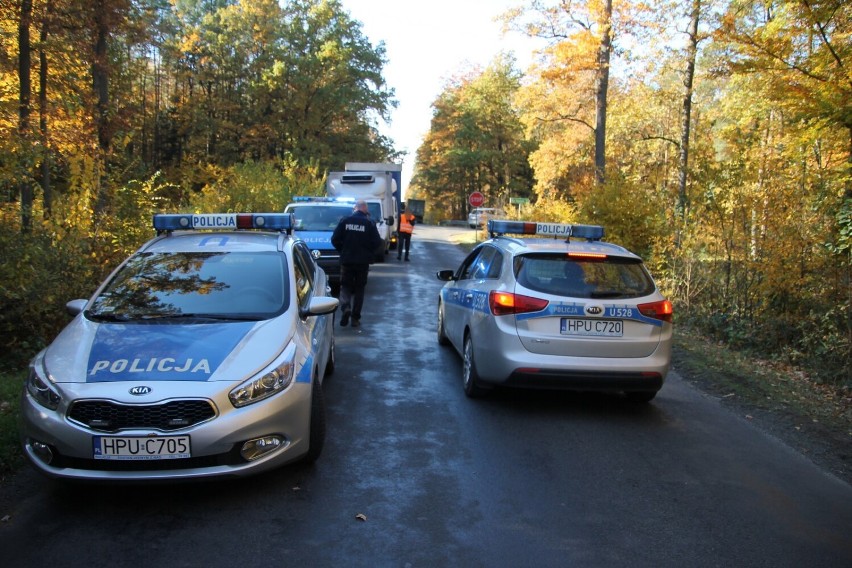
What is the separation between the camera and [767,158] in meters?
10.4

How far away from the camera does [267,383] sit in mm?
4301

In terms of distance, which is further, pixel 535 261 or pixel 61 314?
pixel 61 314

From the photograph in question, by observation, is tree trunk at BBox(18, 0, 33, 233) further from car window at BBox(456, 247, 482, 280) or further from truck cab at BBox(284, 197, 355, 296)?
car window at BBox(456, 247, 482, 280)

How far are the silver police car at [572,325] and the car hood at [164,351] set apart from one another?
2.19 m

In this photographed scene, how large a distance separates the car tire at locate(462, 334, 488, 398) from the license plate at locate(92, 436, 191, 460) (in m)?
3.24

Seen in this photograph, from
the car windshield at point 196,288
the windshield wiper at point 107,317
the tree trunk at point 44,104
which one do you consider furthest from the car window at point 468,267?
the tree trunk at point 44,104

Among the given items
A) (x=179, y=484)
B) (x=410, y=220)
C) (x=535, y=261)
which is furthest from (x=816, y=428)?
(x=410, y=220)

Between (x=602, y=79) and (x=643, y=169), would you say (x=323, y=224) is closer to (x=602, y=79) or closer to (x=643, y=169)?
(x=602, y=79)

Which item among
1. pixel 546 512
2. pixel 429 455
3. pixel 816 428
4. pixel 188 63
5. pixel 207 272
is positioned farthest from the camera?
pixel 188 63

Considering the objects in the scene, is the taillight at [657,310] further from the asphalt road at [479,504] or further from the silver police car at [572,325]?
the asphalt road at [479,504]

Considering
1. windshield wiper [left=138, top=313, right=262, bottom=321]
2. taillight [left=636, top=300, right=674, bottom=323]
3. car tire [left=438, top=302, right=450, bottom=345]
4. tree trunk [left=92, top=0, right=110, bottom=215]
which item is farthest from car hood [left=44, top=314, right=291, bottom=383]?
tree trunk [left=92, top=0, right=110, bottom=215]

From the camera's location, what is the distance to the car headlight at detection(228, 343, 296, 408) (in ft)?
13.6

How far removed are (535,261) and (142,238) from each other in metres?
7.20

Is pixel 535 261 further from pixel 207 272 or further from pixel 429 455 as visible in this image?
pixel 207 272
